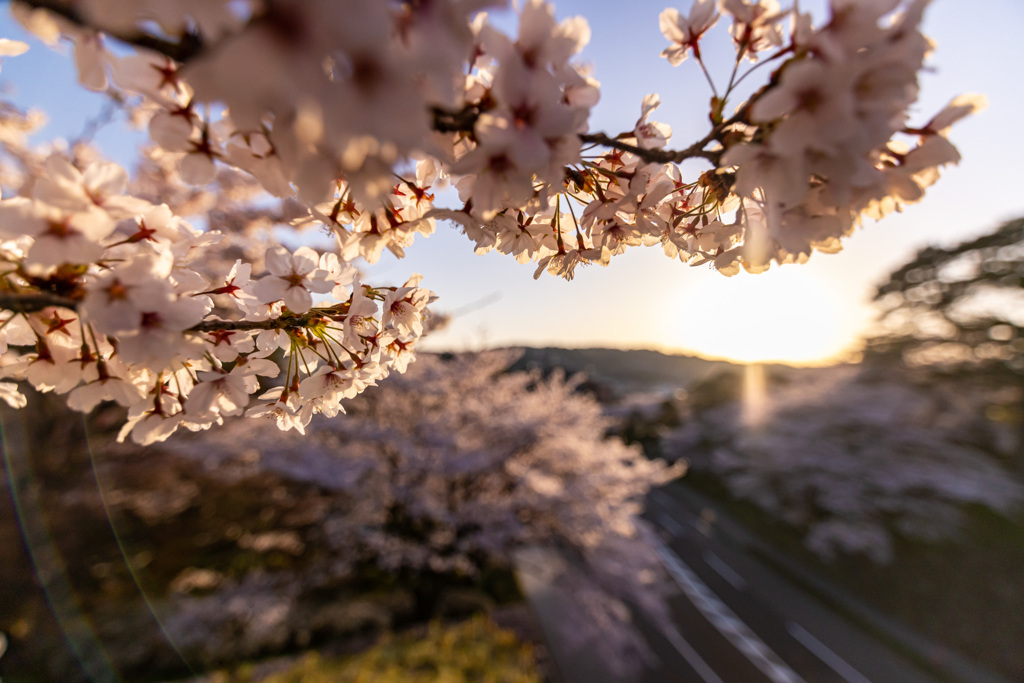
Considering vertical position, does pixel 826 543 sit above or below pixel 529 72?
below

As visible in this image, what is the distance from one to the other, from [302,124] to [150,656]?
8374 mm

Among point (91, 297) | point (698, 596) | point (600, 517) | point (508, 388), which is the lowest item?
point (698, 596)

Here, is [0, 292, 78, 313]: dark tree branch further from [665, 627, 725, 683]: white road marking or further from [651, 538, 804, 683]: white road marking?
[651, 538, 804, 683]: white road marking

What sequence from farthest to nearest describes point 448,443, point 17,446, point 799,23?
point 448,443 → point 17,446 → point 799,23

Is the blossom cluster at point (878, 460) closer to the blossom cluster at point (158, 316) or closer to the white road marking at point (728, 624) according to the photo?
the white road marking at point (728, 624)

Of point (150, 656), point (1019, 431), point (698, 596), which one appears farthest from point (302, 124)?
point (1019, 431)

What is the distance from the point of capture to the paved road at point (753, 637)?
6.43 m

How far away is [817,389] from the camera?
521 inches

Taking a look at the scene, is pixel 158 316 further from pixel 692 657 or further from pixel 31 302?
pixel 692 657

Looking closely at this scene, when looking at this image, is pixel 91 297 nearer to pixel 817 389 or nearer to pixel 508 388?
pixel 508 388

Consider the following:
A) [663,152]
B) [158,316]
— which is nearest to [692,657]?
[663,152]

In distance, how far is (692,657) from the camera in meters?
6.62

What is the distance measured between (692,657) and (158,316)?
28.4 ft

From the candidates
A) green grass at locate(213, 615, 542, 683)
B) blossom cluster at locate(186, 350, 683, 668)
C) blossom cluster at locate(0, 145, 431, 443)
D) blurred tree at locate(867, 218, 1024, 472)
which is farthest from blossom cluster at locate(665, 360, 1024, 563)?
blossom cluster at locate(0, 145, 431, 443)
